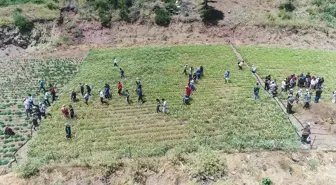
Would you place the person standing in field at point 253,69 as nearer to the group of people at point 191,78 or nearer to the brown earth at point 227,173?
the group of people at point 191,78

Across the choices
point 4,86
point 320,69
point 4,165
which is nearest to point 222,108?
point 320,69

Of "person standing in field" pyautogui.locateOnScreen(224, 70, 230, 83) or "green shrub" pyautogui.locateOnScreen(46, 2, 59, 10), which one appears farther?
"green shrub" pyautogui.locateOnScreen(46, 2, 59, 10)

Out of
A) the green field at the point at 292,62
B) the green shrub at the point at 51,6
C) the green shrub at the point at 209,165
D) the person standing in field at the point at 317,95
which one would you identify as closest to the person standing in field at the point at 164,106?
the green shrub at the point at 209,165

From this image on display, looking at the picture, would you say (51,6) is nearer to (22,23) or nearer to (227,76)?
(22,23)

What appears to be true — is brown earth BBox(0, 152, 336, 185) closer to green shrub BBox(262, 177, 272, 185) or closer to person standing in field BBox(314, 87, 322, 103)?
green shrub BBox(262, 177, 272, 185)

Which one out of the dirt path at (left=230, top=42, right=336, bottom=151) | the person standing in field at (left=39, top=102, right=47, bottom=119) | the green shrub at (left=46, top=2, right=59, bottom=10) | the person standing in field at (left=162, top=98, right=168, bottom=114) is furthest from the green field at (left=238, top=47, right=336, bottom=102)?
the green shrub at (left=46, top=2, right=59, bottom=10)
